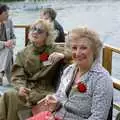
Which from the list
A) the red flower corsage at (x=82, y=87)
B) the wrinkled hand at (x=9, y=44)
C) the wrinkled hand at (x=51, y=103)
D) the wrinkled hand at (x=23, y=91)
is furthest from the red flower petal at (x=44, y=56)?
the wrinkled hand at (x=9, y=44)

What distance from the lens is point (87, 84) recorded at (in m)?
3.14

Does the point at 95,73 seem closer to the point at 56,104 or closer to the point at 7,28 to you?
the point at 56,104

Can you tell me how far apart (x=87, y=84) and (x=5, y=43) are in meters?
3.25

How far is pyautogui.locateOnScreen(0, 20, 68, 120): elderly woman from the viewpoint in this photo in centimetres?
399

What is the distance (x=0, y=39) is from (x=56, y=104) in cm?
324

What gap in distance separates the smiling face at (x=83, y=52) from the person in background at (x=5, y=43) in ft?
10.3

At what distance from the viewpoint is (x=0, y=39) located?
6480 mm

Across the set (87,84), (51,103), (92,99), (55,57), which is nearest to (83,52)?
(87,84)

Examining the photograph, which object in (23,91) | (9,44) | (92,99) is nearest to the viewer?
(92,99)

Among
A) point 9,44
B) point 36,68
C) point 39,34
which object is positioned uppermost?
point 39,34

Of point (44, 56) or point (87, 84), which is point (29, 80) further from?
point (87, 84)

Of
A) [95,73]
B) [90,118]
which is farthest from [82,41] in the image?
[90,118]

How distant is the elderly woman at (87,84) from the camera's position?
3039 millimetres

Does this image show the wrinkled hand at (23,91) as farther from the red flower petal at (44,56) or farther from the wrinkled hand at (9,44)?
the wrinkled hand at (9,44)
